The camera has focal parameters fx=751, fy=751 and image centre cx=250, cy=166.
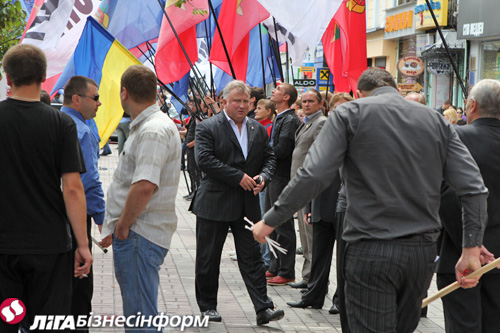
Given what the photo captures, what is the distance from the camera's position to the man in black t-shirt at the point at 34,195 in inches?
158

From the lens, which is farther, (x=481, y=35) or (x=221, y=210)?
(x=481, y=35)

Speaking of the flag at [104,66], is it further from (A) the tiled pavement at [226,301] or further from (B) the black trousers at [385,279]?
(B) the black trousers at [385,279]

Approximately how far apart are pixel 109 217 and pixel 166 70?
705 cm

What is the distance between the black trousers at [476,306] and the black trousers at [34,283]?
8.27 ft

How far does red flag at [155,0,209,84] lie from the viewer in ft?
37.3

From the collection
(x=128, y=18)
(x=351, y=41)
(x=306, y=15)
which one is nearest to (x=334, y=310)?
(x=306, y=15)

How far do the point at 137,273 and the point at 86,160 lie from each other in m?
1.20

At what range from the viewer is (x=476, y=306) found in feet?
16.1

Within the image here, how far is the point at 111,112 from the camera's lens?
8922 mm

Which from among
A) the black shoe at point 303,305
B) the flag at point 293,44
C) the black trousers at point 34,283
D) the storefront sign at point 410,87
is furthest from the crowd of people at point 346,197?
the storefront sign at point 410,87

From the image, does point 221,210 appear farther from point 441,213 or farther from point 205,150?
point 441,213

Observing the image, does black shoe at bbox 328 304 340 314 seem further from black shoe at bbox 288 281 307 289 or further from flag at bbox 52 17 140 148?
flag at bbox 52 17 140 148

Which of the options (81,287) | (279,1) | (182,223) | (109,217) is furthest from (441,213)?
(182,223)

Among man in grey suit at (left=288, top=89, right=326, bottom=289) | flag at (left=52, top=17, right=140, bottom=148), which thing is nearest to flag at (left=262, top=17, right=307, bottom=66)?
flag at (left=52, top=17, right=140, bottom=148)
